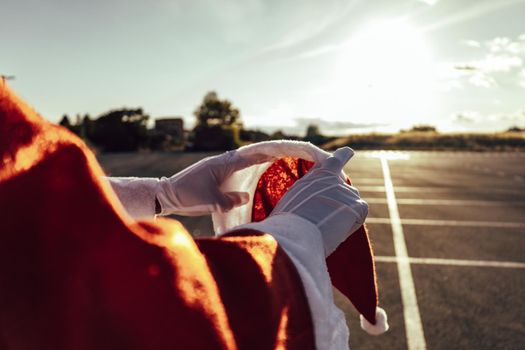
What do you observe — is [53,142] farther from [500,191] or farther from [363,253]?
[500,191]

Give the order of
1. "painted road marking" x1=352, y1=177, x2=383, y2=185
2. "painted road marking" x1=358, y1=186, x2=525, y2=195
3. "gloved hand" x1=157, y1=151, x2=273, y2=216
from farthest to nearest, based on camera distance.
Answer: "painted road marking" x1=352, y1=177, x2=383, y2=185, "painted road marking" x1=358, y1=186, x2=525, y2=195, "gloved hand" x1=157, y1=151, x2=273, y2=216

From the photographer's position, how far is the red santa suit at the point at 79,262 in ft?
1.39

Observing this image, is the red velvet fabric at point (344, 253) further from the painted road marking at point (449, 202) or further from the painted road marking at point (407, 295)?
the painted road marking at point (449, 202)

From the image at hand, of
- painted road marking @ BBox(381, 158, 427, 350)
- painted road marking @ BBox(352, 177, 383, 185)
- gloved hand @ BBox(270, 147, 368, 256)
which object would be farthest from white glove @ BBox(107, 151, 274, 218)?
painted road marking @ BBox(352, 177, 383, 185)

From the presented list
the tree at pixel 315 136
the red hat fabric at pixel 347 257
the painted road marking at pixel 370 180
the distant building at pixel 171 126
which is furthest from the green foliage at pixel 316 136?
the red hat fabric at pixel 347 257

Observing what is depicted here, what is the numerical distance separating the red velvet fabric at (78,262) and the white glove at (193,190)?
47cm

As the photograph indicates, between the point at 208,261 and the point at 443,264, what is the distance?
5.41 metres

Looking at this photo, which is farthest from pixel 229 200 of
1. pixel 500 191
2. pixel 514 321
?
pixel 500 191

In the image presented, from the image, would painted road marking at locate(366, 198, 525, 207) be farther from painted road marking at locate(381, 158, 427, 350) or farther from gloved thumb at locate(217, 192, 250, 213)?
gloved thumb at locate(217, 192, 250, 213)

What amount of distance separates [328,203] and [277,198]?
0.21 m

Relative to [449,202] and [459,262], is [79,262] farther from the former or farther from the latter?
[449,202]

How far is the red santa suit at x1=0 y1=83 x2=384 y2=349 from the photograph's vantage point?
423mm

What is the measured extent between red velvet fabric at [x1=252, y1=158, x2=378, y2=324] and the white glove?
0.07 metres

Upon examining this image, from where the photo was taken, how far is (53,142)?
44 centimetres
